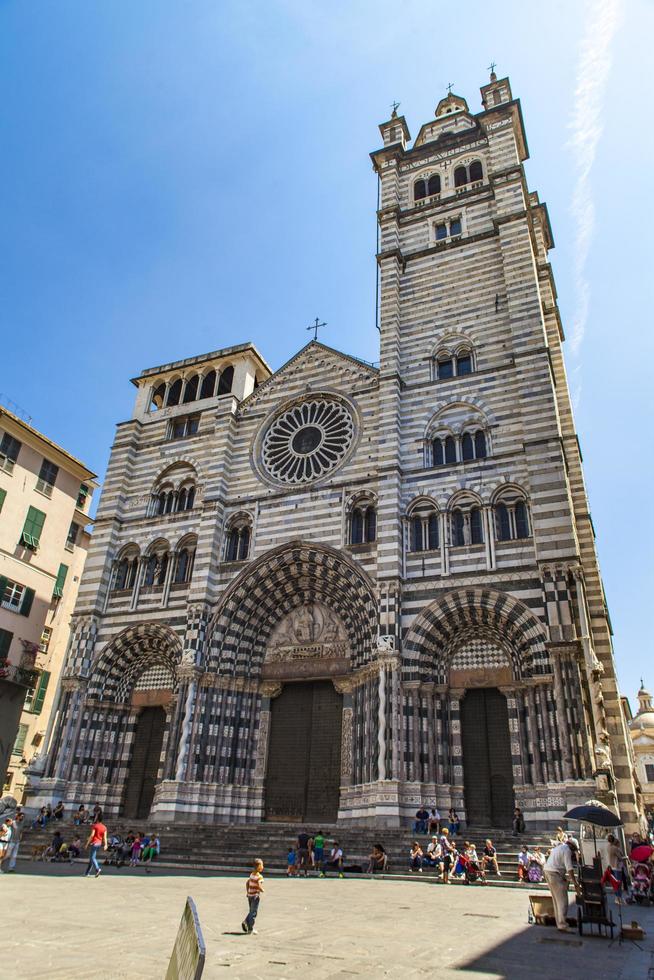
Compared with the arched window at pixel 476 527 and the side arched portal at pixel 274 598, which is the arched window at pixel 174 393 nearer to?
the side arched portal at pixel 274 598

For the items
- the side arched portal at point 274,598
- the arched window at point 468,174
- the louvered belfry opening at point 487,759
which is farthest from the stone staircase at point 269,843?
the arched window at point 468,174

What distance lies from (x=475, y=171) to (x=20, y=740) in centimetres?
3225

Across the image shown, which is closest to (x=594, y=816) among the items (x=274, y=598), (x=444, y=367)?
(x=274, y=598)

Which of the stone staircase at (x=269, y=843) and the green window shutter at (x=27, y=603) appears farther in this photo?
the green window shutter at (x=27, y=603)

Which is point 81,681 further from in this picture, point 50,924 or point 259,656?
point 50,924

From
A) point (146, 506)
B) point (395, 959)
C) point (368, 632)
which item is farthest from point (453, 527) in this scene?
point (395, 959)

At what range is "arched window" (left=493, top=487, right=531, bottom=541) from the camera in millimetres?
20844

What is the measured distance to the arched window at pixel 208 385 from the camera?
102ft

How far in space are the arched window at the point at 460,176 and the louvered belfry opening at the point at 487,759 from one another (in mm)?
22694

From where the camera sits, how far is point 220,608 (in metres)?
23.8

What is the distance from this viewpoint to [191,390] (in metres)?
31.5

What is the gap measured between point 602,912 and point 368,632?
1343cm

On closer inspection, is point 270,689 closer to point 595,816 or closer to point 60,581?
point 60,581

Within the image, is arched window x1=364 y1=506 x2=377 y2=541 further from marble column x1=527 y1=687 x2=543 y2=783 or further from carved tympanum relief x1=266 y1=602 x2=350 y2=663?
marble column x1=527 y1=687 x2=543 y2=783
